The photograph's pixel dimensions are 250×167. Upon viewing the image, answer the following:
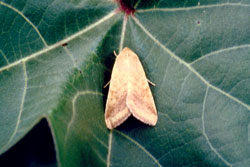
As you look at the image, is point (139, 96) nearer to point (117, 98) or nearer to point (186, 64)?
point (117, 98)

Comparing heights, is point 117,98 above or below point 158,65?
below

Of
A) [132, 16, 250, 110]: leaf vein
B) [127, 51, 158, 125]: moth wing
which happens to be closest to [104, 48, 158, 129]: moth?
[127, 51, 158, 125]: moth wing

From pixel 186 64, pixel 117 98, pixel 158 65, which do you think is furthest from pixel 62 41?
pixel 186 64

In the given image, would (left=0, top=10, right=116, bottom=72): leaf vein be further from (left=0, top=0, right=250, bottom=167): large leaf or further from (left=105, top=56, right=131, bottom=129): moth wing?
(left=105, top=56, right=131, bottom=129): moth wing

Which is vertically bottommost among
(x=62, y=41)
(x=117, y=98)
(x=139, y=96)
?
(x=139, y=96)

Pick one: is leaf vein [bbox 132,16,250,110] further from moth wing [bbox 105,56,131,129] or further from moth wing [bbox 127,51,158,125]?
moth wing [bbox 105,56,131,129]

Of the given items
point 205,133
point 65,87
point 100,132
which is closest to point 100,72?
point 65,87

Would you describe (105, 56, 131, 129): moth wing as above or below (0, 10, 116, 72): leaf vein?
below
